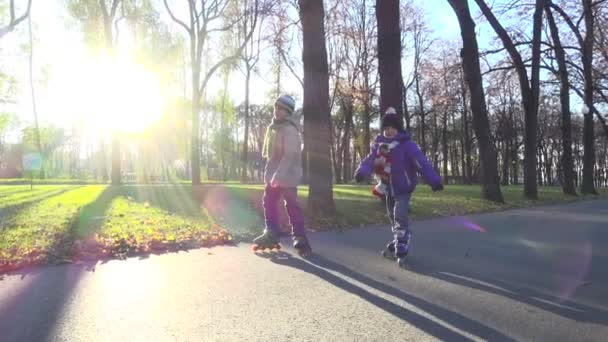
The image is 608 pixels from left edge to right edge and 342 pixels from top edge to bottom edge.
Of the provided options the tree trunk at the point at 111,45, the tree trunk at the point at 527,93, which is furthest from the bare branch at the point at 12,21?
the tree trunk at the point at 527,93

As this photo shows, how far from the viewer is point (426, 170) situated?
5520 millimetres

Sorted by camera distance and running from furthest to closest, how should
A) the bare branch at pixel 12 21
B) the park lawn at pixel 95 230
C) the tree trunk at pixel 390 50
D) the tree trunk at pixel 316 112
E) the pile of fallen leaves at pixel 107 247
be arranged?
the bare branch at pixel 12 21, the tree trunk at pixel 390 50, the tree trunk at pixel 316 112, the park lawn at pixel 95 230, the pile of fallen leaves at pixel 107 247

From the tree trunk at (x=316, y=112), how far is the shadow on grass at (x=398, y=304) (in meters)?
4.01

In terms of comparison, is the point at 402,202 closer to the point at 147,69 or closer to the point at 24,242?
the point at 24,242

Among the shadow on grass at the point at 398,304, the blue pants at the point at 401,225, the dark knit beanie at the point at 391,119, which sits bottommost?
the shadow on grass at the point at 398,304

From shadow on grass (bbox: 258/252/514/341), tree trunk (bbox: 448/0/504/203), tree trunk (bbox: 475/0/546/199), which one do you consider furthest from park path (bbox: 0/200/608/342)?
tree trunk (bbox: 475/0/546/199)

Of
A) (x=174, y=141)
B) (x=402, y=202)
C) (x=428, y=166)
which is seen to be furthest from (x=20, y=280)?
(x=174, y=141)

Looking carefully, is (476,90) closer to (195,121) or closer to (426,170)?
(426,170)

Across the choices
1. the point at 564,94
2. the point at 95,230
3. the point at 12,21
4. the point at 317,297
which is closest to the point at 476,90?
the point at 564,94

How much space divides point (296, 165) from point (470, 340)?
3360mm

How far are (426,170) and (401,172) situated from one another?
30 centimetres

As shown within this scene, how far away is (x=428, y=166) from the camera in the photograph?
556cm

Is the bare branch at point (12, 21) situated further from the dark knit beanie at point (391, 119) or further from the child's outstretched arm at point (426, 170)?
the child's outstretched arm at point (426, 170)

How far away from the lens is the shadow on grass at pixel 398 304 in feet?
11.1
